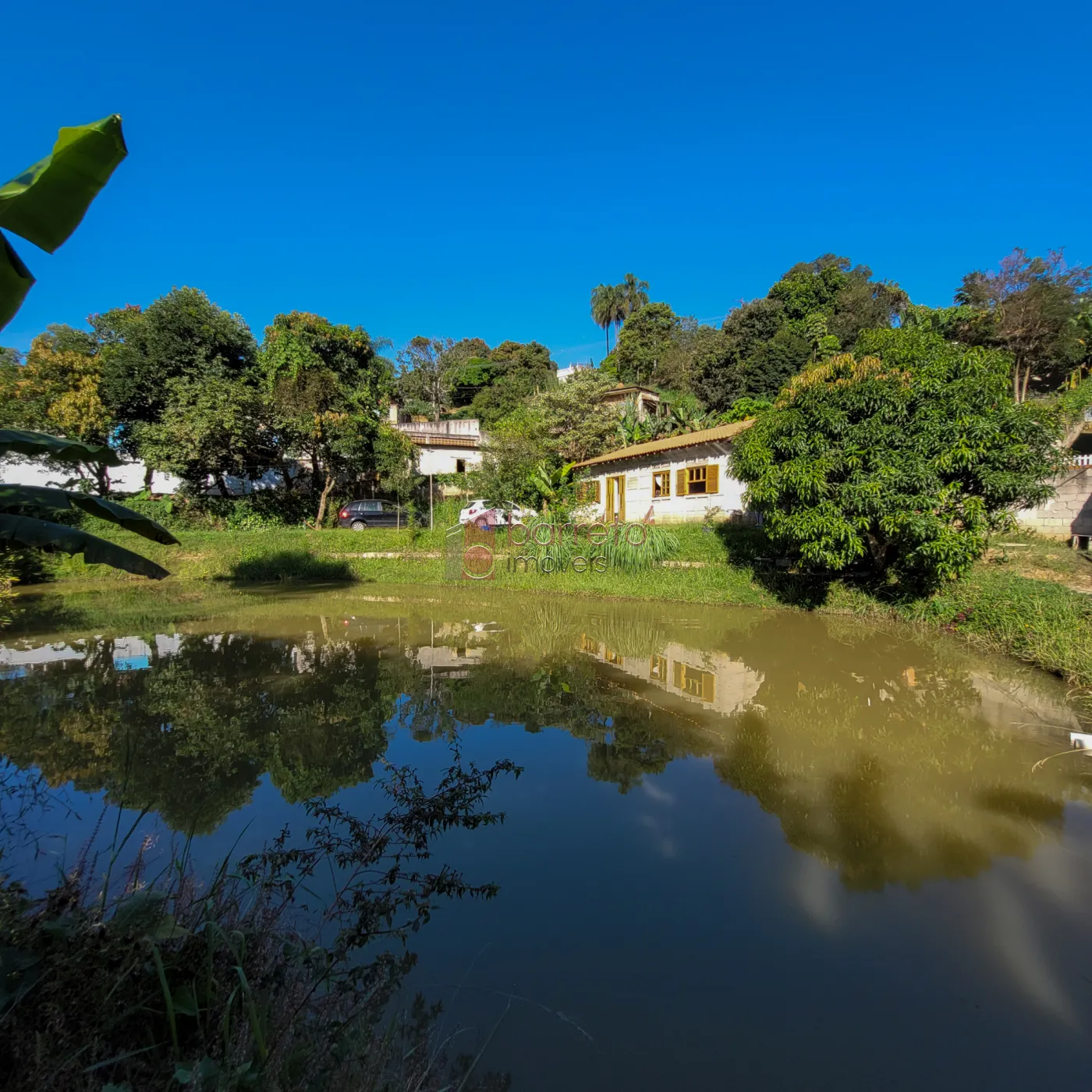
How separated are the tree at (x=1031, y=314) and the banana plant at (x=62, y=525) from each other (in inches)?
1147

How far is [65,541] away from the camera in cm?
→ 323

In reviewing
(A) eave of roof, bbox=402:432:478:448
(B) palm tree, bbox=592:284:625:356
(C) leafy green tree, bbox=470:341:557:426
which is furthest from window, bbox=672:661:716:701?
(B) palm tree, bbox=592:284:625:356

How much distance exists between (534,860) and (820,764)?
2775 millimetres

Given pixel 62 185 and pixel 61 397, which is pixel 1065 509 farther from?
pixel 61 397

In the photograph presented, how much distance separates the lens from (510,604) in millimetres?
13406

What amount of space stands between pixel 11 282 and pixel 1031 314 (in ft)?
101

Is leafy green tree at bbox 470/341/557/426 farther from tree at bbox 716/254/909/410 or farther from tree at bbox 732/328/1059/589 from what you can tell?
tree at bbox 732/328/1059/589

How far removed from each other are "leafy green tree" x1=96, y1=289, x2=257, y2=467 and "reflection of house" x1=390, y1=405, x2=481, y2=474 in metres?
9.02

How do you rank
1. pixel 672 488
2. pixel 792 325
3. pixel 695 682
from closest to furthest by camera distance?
1. pixel 695 682
2. pixel 672 488
3. pixel 792 325

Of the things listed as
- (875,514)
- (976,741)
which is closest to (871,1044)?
(976,741)

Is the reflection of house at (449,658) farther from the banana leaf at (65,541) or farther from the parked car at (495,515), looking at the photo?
the parked car at (495,515)

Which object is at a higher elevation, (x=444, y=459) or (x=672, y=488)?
(x=444, y=459)

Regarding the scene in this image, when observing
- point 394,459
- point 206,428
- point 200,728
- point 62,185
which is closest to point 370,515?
point 394,459

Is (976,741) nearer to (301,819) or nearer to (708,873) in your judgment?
(708,873)
